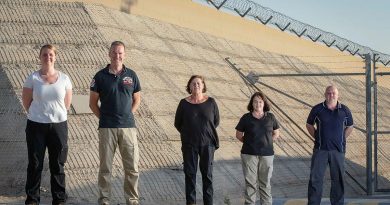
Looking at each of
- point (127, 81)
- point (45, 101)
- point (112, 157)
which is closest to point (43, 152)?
point (45, 101)

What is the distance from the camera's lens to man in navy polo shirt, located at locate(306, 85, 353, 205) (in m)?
9.53

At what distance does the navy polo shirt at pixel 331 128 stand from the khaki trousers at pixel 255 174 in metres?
0.75

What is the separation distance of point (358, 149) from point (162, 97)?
839 cm

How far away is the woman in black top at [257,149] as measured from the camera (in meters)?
9.44

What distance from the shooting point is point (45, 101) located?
834 cm

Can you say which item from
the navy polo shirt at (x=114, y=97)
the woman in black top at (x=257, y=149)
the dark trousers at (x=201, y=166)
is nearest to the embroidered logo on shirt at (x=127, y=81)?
the navy polo shirt at (x=114, y=97)

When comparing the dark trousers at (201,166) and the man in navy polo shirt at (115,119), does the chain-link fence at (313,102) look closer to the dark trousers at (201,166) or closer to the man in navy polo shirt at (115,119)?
the dark trousers at (201,166)

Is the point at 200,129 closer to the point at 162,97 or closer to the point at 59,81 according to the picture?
the point at 59,81

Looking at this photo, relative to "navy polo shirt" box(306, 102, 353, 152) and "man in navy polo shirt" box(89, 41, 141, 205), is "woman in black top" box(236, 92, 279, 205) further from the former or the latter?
"man in navy polo shirt" box(89, 41, 141, 205)

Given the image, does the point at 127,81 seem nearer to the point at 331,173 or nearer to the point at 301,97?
the point at 331,173

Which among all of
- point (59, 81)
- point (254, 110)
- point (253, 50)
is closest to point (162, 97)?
point (254, 110)

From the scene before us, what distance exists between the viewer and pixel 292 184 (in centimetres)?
Result: 1532

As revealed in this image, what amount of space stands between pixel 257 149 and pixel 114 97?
6.85 feet

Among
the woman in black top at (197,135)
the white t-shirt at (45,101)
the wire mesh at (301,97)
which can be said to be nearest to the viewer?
the white t-shirt at (45,101)
